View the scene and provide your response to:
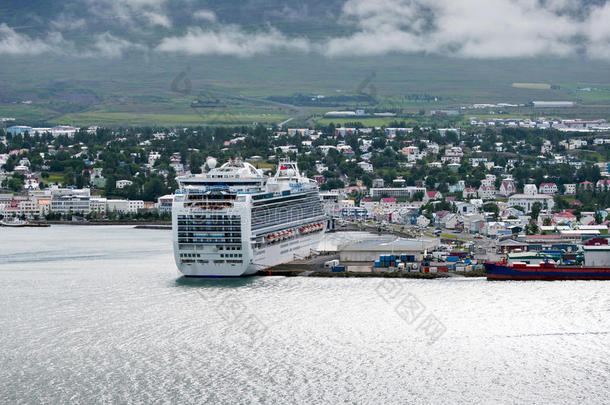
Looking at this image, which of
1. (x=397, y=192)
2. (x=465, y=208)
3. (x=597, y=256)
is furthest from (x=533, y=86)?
(x=597, y=256)

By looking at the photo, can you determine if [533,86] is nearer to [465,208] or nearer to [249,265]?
[465,208]

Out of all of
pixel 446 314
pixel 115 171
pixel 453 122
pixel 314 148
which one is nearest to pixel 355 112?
pixel 453 122

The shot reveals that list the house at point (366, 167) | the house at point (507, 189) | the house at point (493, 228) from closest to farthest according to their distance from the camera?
the house at point (493, 228)
the house at point (507, 189)
the house at point (366, 167)

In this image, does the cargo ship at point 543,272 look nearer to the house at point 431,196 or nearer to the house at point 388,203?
the house at point 388,203

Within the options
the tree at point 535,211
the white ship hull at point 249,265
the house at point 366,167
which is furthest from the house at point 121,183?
the white ship hull at point 249,265

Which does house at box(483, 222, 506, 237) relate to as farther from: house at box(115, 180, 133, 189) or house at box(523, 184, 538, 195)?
house at box(115, 180, 133, 189)
